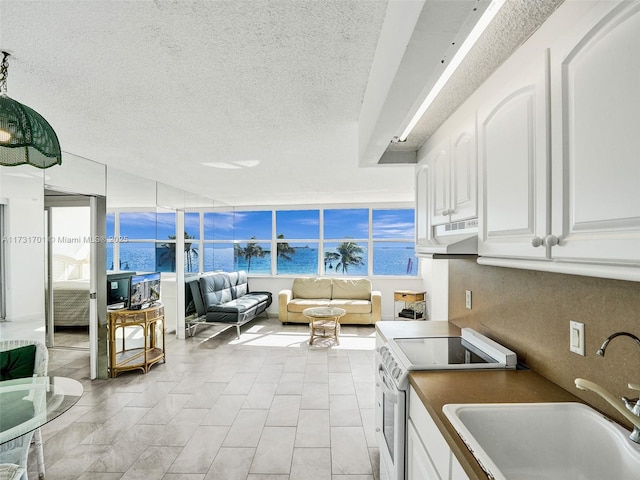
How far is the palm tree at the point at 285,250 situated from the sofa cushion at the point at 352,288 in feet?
4.29

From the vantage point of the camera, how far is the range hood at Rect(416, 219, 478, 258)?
1.62m

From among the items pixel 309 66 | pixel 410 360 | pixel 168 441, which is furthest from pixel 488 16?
pixel 168 441

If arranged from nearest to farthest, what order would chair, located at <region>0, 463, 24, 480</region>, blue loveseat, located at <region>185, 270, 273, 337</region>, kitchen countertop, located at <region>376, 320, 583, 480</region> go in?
kitchen countertop, located at <region>376, 320, 583, 480</region> < chair, located at <region>0, 463, 24, 480</region> < blue loveseat, located at <region>185, 270, 273, 337</region>

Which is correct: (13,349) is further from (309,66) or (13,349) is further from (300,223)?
(300,223)

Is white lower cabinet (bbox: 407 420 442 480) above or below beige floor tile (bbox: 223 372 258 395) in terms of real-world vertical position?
above

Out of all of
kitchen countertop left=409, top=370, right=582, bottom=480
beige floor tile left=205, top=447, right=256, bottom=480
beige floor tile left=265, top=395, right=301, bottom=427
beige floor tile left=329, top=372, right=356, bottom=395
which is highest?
kitchen countertop left=409, top=370, right=582, bottom=480

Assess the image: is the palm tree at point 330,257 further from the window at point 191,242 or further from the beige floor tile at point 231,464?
the beige floor tile at point 231,464

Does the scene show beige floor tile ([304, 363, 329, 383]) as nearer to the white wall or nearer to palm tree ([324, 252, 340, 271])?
the white wall

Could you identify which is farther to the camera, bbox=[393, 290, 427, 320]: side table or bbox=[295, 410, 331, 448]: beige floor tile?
bbox=[393, 290, 427, 320]: side table

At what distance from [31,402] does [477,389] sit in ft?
7.69

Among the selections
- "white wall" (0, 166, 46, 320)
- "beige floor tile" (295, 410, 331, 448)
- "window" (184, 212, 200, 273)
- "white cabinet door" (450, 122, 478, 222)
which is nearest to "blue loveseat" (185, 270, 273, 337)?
"window" (184, 212, 200, 273)

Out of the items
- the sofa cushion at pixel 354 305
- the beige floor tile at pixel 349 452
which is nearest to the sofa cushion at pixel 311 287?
the sofa cushion at pixel 354 305

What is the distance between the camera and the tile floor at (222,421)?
2.13m

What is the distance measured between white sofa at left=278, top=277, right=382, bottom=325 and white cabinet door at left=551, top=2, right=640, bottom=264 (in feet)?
16.4
